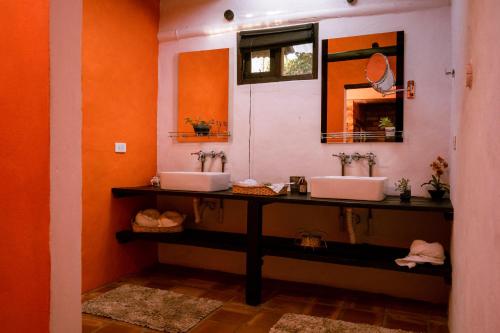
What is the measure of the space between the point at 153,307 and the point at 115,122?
5.45 feet

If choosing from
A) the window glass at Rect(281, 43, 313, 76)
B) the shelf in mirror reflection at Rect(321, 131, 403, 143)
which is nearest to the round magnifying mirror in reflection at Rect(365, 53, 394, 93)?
the shelf in mirror reflection at Rect(321, 131, 403, 143)

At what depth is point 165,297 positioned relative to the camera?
293cm

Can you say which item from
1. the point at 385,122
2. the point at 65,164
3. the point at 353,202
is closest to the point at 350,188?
the point at 353,202

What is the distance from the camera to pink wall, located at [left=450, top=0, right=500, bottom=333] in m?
1.01

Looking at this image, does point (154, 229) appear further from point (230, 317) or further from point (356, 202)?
point (356, 202)

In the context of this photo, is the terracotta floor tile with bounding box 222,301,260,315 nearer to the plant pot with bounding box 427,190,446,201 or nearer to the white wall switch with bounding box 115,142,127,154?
the plant pot with bounding box 427,190,446,201

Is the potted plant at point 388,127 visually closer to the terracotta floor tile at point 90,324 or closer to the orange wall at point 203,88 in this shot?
the orange wall at point 203,88

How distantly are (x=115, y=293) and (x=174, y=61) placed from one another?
230cm

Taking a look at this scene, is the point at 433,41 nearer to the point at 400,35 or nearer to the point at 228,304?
the point at 400,35

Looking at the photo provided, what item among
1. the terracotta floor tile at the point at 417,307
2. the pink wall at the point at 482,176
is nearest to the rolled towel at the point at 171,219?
the terracotta floor tile at the point at 417,307

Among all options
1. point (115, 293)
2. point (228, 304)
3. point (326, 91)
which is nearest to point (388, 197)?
point (326, 91)

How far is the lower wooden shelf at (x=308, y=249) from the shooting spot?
97.1 inches

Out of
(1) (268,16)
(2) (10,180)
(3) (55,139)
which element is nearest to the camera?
(2) (10,180)

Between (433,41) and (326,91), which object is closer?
(433,41)
